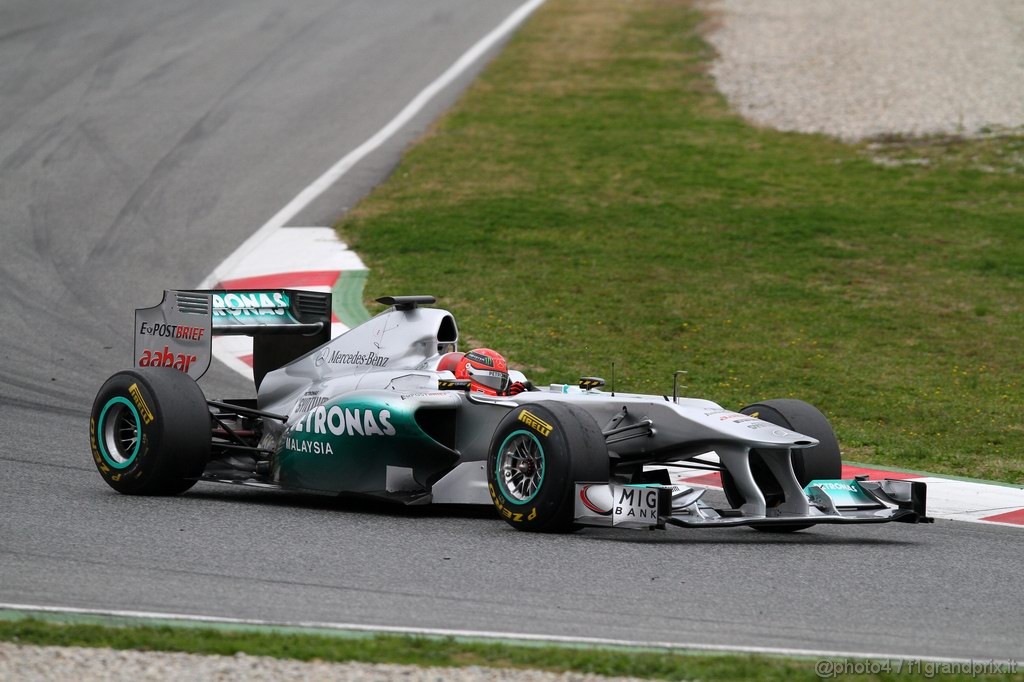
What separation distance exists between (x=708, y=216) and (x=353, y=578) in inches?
595

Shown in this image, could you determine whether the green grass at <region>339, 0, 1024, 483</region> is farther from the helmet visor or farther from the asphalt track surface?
the helmet visor

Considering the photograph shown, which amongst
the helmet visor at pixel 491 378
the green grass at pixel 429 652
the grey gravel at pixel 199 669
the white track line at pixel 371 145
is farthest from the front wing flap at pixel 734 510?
the white track line at pixel 371 145

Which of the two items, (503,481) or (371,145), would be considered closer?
(503,481)

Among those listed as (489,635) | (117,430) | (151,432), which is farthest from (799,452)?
(117,430)

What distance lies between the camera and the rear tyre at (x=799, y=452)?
9086mm

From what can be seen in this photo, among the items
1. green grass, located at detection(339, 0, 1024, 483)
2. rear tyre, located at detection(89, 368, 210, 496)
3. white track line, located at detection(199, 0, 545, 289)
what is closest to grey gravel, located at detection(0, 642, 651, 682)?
rear tyre, located at detection(89, 368, 210, 496)

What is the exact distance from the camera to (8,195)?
21.4 m

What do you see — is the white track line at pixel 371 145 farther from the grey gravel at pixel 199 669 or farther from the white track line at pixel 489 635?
the grey gravel at pixel 199 669

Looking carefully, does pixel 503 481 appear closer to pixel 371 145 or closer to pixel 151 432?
pixel 151 432

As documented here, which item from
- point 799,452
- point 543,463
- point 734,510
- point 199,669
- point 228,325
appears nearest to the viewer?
point 199,669

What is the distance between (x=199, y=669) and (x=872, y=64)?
2802 cm

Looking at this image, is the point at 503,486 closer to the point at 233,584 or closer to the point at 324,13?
the point at 233,584

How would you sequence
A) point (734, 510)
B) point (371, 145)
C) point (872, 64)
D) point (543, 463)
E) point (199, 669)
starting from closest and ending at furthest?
point (199, 669) < point (543, 463) < point (734, 510) < point (371, 145) < point (872, 64)

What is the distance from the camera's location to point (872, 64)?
102ft
